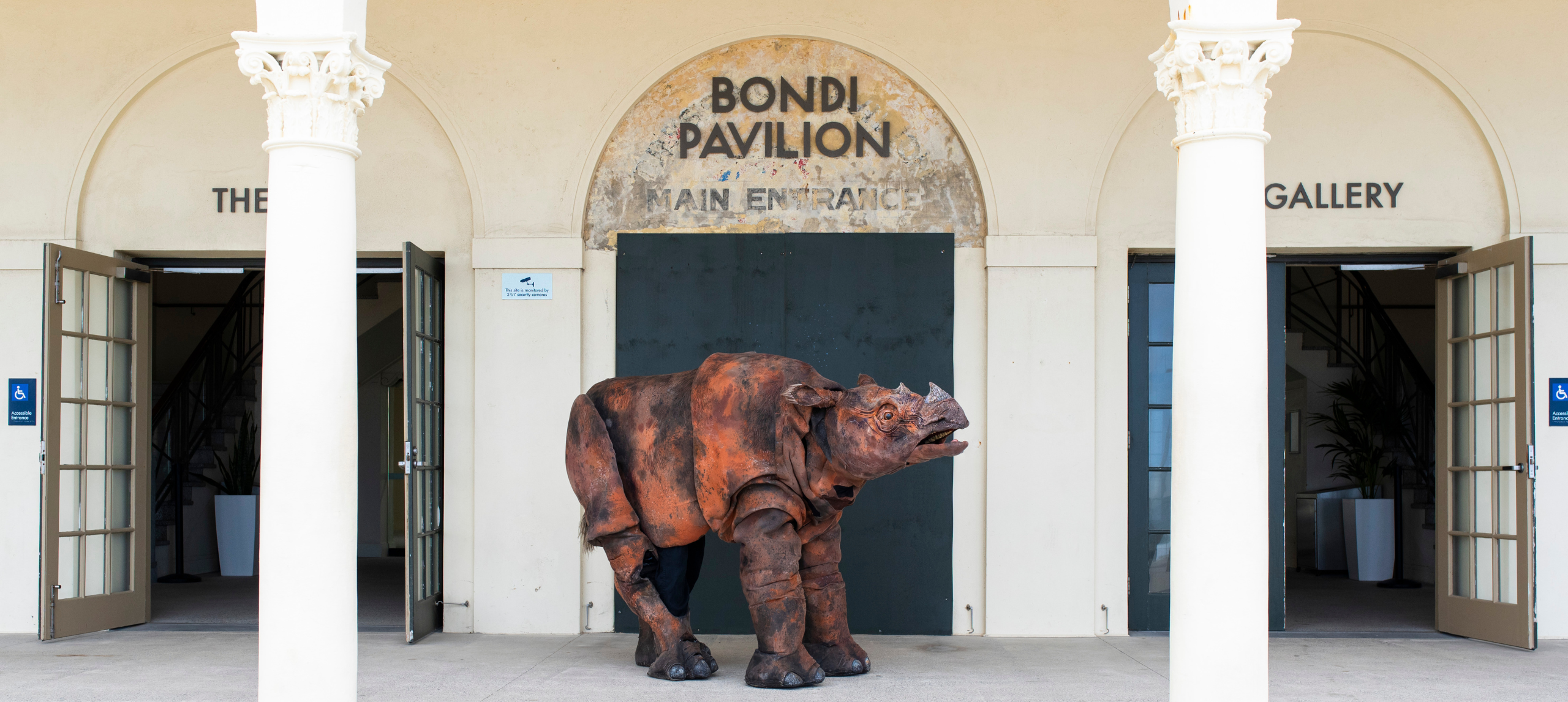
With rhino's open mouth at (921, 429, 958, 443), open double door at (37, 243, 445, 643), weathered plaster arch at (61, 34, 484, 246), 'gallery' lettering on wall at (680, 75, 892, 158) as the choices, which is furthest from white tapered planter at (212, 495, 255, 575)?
rhino's open mouth at (921, 429, 958, 443)

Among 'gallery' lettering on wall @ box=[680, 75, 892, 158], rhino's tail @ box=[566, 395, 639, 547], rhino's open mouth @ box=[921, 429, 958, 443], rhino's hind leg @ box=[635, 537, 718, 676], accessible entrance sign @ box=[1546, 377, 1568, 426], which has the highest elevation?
'gallery' lettering on wall @ box=[680, 75, 892, 158]

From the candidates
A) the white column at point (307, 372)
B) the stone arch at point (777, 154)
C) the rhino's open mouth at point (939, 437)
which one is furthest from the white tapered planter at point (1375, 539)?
the white column at point (307, 372)

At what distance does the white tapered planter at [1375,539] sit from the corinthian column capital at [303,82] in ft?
29.3

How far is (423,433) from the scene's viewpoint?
22.3 feet

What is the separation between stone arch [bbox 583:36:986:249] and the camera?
7125 millimetres

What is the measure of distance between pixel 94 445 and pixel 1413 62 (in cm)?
812

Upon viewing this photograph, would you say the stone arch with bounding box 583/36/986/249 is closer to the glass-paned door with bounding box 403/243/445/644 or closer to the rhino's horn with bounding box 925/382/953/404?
the glass-paned door with bounding box 403/243/445/644

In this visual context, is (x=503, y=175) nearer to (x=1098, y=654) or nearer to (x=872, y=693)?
(x=872, y=693)

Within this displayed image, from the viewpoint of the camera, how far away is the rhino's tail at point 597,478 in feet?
17.9

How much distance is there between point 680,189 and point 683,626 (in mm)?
2760

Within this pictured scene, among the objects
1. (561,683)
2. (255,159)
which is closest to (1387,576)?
(561,683)

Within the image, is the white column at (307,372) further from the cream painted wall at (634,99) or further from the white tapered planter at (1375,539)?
the white tapered planter at (1375,539)

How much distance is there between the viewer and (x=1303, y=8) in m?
6.99

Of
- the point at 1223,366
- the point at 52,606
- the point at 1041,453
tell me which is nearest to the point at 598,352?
the point at 1041,453
